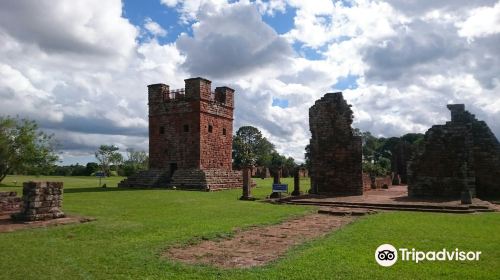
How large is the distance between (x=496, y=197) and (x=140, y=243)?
16.6 m

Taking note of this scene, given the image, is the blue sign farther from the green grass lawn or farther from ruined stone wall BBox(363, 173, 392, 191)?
ruined stone wall BBox(363, 173, 392, 191)

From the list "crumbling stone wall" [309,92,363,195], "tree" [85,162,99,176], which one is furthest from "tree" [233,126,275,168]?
"crumbling stone wall" [309,92,363,195]

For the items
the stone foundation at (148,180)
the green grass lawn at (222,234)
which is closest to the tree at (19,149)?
the stone foundation at (148,180)

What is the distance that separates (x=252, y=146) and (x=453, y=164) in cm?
5739

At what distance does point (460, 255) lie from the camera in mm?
6684

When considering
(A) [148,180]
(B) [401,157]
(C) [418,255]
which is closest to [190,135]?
(A) [148,180]

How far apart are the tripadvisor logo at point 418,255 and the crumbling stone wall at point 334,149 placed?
12624 mm

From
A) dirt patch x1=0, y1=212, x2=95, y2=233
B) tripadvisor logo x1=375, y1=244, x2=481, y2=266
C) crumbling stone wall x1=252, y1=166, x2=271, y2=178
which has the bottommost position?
tripadvisor logo x1=375, y1=244, x2=481, y2=266

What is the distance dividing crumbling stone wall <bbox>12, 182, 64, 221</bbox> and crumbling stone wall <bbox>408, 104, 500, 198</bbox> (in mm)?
14425

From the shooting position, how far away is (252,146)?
73.7 meters

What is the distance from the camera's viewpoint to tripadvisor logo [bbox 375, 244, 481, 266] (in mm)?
6445

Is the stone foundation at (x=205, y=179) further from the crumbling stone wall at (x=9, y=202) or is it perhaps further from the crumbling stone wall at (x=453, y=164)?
the crumbling stone wall at (x=9, y=202)

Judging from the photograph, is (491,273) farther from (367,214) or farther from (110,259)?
(367,214)

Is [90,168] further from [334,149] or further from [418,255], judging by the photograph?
[418,255]
